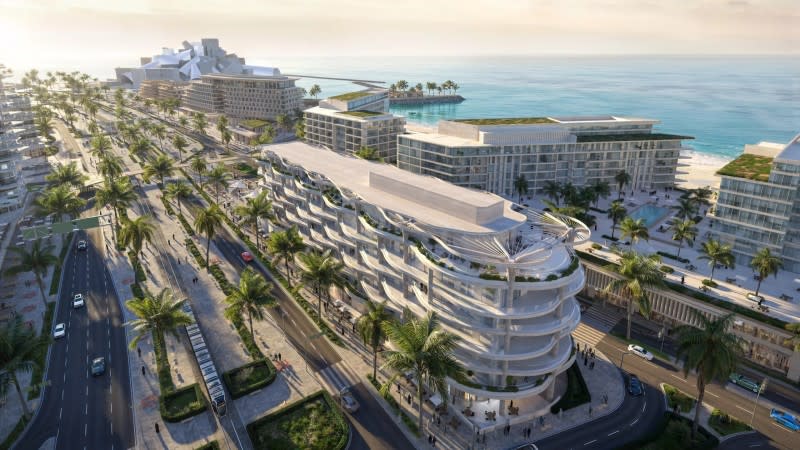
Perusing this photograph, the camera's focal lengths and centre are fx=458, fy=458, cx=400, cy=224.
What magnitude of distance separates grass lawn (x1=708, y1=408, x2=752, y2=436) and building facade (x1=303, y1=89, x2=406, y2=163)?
4322 inches

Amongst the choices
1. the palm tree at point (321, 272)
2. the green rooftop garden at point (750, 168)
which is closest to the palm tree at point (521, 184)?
the green rooftop garden at point (750, 168)

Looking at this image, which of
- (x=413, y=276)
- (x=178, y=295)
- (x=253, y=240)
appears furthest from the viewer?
(x=253, y=240)

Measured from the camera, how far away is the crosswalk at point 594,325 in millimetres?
73000

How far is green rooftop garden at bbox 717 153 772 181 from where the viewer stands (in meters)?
82.4

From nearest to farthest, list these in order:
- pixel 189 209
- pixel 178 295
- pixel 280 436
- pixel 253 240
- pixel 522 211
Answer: pixel 280 436, pixel 522 211, pixel 178 295, pixel 253 240, pixel 189 209

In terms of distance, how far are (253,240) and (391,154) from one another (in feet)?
222

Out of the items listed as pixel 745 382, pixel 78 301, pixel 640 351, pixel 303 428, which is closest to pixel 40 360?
pixel 78 301

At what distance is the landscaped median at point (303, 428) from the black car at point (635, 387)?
3766 centimetres

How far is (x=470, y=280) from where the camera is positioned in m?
52.3

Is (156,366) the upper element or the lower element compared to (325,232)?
lower

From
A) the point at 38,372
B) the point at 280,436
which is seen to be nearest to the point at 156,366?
the point at 38,372

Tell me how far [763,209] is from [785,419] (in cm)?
4036

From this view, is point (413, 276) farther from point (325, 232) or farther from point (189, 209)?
point (189, 209)

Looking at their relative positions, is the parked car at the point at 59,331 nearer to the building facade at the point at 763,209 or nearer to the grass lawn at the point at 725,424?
the grass lawn at the point at 725,424
